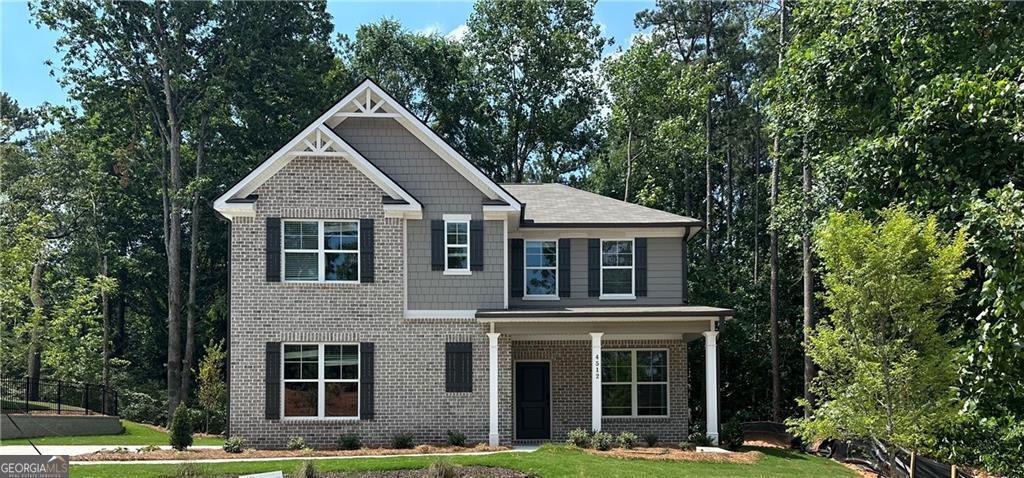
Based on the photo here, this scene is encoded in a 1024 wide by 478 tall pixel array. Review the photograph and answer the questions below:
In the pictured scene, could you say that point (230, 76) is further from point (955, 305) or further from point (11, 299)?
point (955, 305)

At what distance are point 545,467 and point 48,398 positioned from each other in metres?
18.3

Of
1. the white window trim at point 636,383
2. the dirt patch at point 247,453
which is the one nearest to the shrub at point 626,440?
the dirt patch at point 247,453

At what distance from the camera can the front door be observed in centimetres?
2369

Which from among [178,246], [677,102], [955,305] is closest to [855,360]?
[955,305]

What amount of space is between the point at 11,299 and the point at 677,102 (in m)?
24.3

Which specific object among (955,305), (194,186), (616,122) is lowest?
(955,305)

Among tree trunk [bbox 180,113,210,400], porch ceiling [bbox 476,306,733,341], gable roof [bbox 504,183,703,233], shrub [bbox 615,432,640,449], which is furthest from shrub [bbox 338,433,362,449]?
tree trunk [bbox 180,113,210,400]

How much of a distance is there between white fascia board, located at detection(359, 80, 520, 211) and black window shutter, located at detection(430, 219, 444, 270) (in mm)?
1303

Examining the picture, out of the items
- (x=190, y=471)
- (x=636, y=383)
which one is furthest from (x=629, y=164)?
(x=190, y=471)

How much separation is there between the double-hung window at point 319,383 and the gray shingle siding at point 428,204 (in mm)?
2089

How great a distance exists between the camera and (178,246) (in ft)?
111

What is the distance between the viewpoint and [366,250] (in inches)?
840

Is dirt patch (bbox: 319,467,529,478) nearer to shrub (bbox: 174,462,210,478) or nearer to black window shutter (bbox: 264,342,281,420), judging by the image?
shrub (bbox: 174,462,210,478)

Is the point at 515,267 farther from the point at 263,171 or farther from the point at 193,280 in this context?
the point at 193,280
